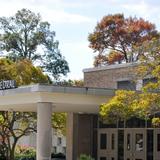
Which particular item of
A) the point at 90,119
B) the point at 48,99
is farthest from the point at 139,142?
the point at 48,99

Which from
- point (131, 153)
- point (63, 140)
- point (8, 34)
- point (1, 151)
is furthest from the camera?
point (8, 34)

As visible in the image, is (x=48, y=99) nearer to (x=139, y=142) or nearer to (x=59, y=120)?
(x=139, y=142)

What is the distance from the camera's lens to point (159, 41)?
22.9m

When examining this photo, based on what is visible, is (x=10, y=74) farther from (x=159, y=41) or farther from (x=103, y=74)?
(x=159, y=41)

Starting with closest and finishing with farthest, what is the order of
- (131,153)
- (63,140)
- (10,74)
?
(131,153)
(10,74)
(63,140)

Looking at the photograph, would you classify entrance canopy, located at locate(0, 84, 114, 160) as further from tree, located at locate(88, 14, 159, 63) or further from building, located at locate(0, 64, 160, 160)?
tree, located at locate(88, 14, 159, 63)

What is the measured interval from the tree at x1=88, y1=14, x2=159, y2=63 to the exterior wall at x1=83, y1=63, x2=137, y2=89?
1760cm

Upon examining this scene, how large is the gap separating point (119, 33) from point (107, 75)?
21543 mm

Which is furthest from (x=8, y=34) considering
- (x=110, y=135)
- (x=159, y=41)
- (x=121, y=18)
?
(x=159, y=41)

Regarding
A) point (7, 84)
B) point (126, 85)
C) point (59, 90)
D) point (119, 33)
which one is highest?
point (119, 33)

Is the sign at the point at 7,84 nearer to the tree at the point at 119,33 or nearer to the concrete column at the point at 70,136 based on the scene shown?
the concrete column at the point at 70,136

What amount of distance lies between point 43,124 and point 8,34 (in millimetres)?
36560

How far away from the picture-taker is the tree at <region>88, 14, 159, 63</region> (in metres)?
59.1

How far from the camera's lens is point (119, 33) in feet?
199
